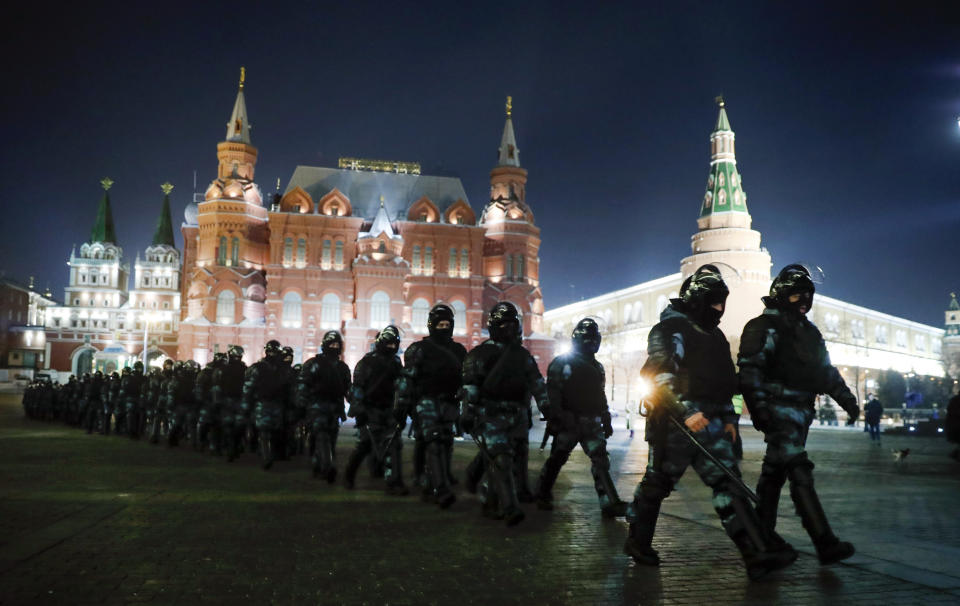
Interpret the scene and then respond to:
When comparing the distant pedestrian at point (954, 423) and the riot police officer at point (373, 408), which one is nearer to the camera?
the riot police officer at point (373, 408)

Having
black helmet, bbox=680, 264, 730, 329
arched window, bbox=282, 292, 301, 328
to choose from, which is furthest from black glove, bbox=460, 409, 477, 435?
arched window, bbox=282, 292, 301, 328

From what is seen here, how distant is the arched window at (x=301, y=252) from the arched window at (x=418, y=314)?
9.40 meters

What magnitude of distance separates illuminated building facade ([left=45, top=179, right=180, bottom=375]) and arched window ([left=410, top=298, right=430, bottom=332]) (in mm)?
40067

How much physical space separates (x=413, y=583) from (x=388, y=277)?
55034mm

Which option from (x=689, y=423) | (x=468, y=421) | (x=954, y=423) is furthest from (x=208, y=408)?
(x=954, y=423)

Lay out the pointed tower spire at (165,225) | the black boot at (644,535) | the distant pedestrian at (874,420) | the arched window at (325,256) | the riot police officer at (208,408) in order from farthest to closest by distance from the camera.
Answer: the pointed tower spire at (165,225)
the arched window at (325,256)
the distant pedestrian at (874,420)
the riot police officer at (208,408)
the black boot at (644,535)

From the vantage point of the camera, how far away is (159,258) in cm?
10531

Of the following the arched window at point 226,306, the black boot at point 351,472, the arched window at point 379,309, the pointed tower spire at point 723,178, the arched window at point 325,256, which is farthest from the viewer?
the pointed tower spire at point 723,178

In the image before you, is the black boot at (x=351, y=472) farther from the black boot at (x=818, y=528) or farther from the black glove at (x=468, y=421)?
the black boot at (x=818, y=528)

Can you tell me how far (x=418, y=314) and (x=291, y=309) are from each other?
33.2 ft

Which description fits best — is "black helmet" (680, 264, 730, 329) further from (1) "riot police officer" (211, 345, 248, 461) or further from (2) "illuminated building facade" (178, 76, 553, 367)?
(2) "illuminated building facade" (178, 76, 553, 367)

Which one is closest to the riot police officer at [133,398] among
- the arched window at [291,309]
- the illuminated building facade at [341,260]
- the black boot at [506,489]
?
the black boot at [506,489]

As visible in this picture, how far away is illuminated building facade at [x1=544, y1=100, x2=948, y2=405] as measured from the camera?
70.4 m

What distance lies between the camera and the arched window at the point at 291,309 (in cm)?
6050
